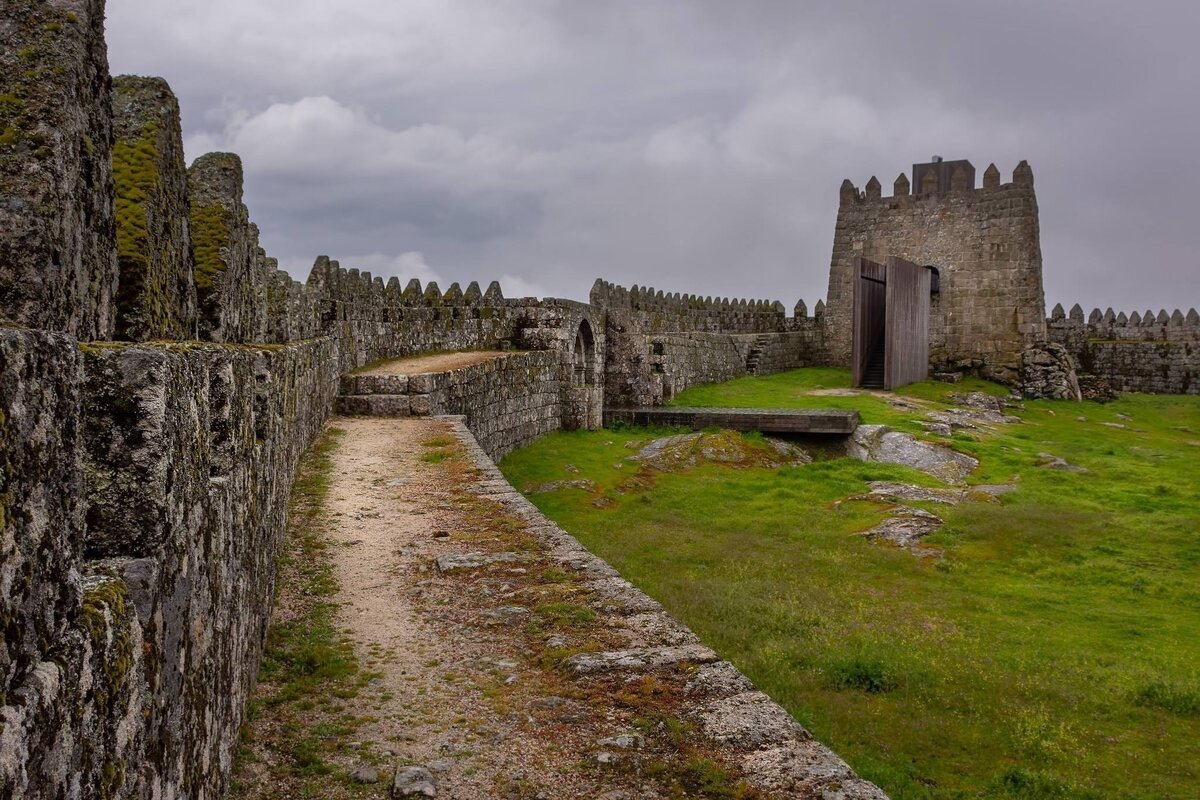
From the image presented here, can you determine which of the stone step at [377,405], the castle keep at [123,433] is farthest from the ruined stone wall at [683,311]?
the castle keep at [123,433]

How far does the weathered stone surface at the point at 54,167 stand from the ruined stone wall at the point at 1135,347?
35580 millimetres

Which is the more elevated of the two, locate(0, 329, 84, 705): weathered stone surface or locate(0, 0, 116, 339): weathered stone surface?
locate(0, 0, 116, 339): weathered stone surface

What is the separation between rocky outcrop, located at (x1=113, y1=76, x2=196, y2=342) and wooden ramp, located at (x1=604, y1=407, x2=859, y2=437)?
1613cm

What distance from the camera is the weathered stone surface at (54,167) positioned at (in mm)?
3246

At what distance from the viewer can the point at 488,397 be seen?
16844 millimetres

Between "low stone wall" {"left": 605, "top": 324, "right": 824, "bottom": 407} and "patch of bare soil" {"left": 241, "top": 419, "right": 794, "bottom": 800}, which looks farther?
"low stone wall" {"left": 605, "top": 324, "right": 824, "bottom": 407}

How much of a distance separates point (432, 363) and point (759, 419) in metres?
7.91

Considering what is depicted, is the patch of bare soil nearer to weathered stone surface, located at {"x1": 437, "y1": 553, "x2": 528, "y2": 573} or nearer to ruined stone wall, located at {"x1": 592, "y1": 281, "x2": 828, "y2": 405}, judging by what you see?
weathered stone surface, located at {"x1": 437, "y1": 553, "x2": 528, "y2": 573}

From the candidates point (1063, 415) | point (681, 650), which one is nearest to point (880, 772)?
point (681, 650)

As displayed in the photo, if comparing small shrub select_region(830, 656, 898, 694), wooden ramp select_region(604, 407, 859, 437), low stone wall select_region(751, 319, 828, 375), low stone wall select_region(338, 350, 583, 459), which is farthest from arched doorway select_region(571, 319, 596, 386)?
small shrub select_region(830, 656, 898, 694)

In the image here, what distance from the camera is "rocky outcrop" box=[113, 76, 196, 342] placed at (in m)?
4.46

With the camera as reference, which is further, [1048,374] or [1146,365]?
[1146,365]

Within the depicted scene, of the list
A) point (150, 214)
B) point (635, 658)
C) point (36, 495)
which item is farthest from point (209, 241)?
point (36, 495)

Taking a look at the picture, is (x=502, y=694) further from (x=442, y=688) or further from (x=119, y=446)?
(x=119, y=446)
